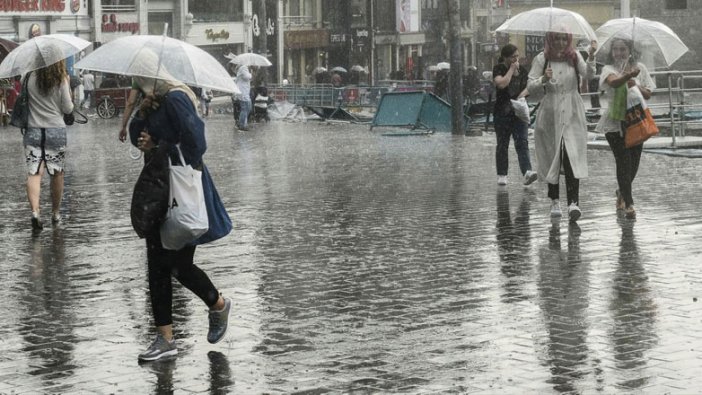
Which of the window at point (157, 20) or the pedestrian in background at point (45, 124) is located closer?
the pedestrian in background at point (45, 124)

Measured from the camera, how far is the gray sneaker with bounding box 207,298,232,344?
7.97 m

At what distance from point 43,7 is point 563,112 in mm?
47026

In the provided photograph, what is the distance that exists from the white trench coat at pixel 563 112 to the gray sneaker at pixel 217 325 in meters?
5.82

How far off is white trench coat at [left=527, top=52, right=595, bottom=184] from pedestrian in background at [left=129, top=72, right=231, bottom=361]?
588 centimetres

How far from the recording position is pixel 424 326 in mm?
8453

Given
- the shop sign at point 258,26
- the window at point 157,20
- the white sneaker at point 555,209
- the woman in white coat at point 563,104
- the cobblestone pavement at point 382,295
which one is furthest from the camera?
the shop sign at point 258,26

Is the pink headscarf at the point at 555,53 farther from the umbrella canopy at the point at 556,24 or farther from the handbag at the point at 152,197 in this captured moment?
the handbag at the point at 152,197

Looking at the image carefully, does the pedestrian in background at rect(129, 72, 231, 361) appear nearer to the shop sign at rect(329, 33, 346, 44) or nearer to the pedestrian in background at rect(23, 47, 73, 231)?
the pedestrian in background at rect(23, 47, 73, 231)

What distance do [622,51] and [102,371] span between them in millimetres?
7523

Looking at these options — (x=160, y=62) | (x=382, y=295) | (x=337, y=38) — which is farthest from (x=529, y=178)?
(x=337, y=38)

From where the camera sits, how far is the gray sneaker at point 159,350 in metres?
7.58

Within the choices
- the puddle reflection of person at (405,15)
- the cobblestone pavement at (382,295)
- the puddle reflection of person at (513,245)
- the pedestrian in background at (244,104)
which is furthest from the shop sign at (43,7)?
the puddle reflection of person at (513,245)

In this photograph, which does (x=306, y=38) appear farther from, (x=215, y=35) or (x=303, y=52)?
(x=215, y=35)

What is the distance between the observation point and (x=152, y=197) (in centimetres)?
770
